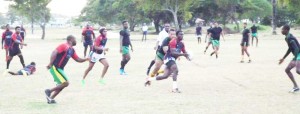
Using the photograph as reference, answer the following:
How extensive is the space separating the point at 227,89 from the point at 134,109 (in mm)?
3445

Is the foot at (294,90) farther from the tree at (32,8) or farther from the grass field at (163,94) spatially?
the tree at (32,8)

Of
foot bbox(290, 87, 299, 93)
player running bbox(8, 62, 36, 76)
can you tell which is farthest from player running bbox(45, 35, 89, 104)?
player running bbox(8, 62, 36, 76)

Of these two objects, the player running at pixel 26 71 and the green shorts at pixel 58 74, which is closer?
the green shorts at pixel 58 74

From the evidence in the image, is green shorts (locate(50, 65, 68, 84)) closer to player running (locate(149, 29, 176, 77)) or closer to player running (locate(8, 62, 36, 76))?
player running (locate(149, 29, 176, 77))

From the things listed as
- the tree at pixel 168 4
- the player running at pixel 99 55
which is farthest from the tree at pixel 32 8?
A: the player running at pixel 99 55

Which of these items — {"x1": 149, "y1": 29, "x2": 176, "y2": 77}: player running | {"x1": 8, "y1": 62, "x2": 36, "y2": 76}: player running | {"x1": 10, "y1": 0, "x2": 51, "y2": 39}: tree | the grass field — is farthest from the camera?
{"x1": 10, "y1": 0, "x2": 51, "y2": 39}: tree

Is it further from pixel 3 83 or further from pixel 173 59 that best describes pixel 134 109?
pixel 3 83

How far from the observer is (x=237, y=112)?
338 inches

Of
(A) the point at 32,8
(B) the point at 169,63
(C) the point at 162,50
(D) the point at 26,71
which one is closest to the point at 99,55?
(C) the point at 162,50

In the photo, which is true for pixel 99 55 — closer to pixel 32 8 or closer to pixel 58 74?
pixel 58 74

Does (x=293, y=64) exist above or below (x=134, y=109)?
above

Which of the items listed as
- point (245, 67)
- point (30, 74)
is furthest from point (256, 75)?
point (30, 74)

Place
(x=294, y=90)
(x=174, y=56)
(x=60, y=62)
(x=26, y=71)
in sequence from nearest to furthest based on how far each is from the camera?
(x=60, y=62), (x=294, y=90), (x=174, y=56), (x=26, y=71)

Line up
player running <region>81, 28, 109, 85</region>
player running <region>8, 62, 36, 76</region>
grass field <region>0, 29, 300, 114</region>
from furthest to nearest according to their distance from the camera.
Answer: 1. player running <region>8, 62, 36, 76</region>
2. player running <region>81, 28, 109, 85</region>
3. grass field <region>0, 29, 300, 114</region>
